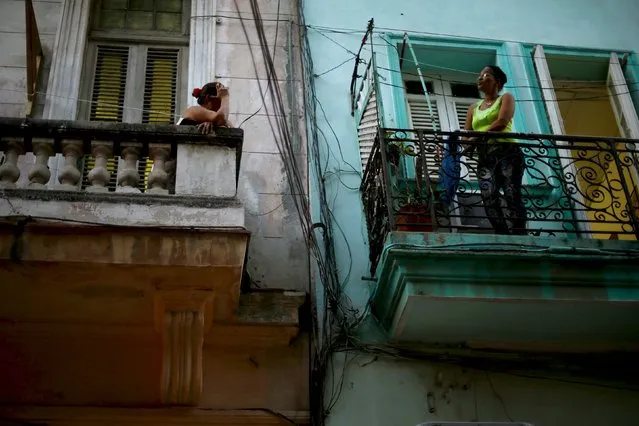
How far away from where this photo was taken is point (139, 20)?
8352mm

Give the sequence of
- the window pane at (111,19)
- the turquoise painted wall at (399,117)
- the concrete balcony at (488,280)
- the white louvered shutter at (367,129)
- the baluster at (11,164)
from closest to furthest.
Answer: the baluster at (11,164)
the concrete balcony at (488,280)
the turquoise painted wall at (399,117)
the white louvered shutter at (367,129)
the window pane at (111,19)

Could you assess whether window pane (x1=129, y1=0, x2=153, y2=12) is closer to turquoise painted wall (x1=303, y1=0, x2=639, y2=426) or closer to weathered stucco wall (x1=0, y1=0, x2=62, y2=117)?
weathered stucco wall (x1=0, y1=0, x2=62, y2=117)

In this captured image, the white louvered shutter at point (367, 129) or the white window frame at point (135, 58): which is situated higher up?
the white window frame at point (135, 58)

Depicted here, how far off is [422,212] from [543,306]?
3.97ft

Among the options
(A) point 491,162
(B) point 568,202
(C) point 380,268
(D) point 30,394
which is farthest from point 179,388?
(B) point 568,202

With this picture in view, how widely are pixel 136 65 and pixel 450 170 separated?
132 inches

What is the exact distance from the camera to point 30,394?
19.0ft

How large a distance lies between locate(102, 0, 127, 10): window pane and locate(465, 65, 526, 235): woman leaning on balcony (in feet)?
12.8

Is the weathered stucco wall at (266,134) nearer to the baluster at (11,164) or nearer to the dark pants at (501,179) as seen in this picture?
the dark pants at (501,179)

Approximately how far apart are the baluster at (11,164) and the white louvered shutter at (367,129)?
299 cm

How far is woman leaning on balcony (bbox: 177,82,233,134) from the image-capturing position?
5.94 m

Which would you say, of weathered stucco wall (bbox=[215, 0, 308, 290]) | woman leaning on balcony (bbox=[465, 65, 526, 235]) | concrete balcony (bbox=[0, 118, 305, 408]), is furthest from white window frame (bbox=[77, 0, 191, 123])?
woman leaning on balcony (bbox=[465, 65, 526, 235])

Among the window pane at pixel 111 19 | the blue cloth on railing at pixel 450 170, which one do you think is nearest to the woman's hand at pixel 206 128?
the blue cloth on railing at pixel 450 170

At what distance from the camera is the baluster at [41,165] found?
5.55 m
